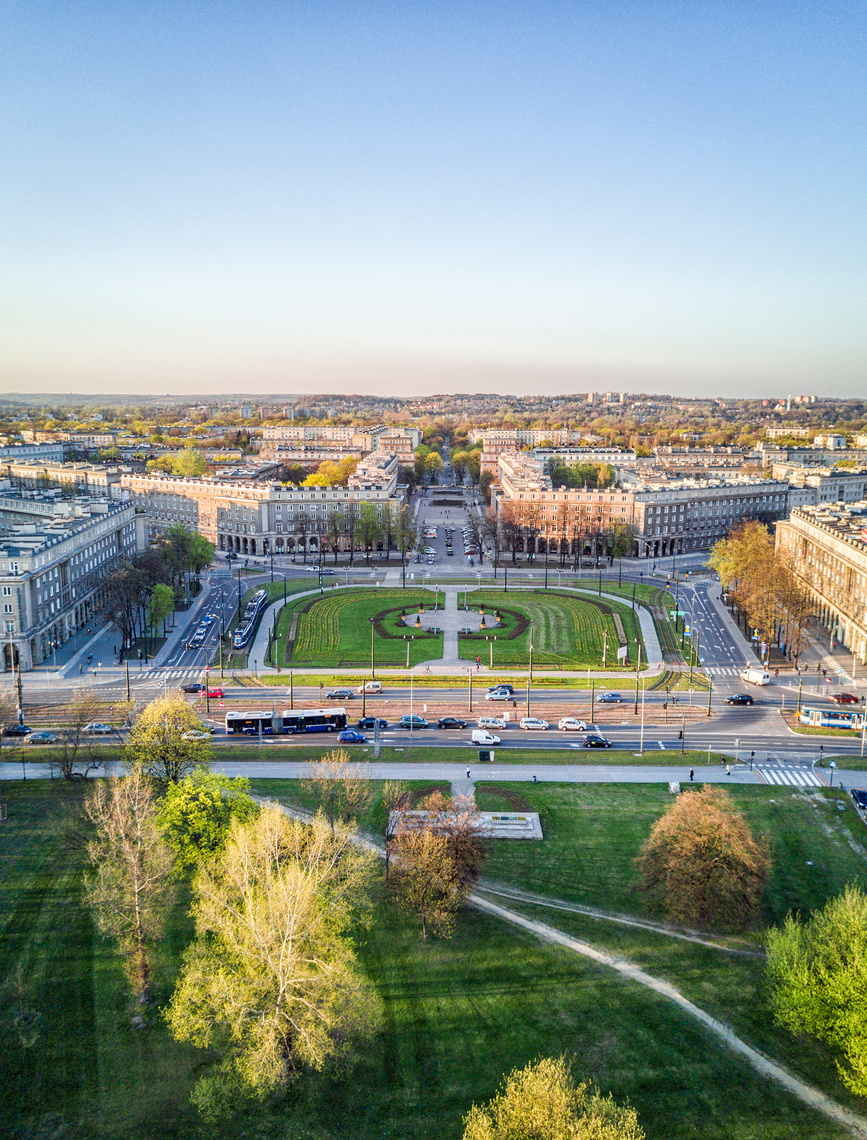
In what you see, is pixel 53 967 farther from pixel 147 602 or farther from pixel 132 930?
pixel 147 602

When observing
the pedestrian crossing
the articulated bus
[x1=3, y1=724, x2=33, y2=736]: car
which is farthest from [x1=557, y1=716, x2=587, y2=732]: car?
[x1=3, y1=724, x2=33, y2=736]: car

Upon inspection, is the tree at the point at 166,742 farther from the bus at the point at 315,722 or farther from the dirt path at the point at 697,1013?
the bus at the point at 315,722

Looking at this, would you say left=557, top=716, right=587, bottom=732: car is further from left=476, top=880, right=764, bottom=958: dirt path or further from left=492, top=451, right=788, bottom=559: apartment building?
left=492, top=451, right=788, bottom=559: apartment building

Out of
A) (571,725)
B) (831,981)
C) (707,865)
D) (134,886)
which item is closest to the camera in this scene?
(831,981)

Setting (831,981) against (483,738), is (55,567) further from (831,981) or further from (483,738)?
(831,981)

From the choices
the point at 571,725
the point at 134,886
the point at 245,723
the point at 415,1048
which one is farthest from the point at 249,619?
the point at 415,1048

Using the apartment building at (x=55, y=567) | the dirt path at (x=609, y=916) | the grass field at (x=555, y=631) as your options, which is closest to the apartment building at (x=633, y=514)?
the grass field at (x=555, y=631)

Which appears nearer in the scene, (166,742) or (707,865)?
(707,865)
